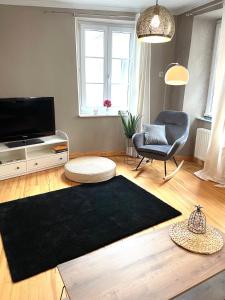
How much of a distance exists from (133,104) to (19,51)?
6.31ft

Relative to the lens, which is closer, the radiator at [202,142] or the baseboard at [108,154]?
the radiator at [202,142]

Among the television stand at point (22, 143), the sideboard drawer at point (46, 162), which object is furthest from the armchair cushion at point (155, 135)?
the television stand at point (22, 143)

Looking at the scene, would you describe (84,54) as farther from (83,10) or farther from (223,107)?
(223,107)

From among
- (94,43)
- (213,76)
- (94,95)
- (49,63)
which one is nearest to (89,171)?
(94,95)

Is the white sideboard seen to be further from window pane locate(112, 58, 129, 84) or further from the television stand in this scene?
window pane locate(112, 58, 129, 84)

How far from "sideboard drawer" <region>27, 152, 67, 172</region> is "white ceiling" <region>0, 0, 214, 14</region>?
7.02 ft

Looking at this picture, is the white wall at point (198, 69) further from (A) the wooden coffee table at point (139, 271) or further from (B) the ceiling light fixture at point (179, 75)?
(A) the wooden coffee table at point (139, 271)

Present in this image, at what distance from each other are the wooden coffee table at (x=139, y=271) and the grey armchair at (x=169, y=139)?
1.82m

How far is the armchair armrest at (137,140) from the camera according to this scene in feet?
11.2

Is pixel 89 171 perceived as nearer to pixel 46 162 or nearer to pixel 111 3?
pixel 46 162

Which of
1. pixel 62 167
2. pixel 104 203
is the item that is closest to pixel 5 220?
pixel 104 203

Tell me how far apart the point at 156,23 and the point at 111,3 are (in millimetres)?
2215

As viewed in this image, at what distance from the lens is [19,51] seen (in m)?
3.37

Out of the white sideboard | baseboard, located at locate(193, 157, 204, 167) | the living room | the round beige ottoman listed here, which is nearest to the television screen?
the living room
